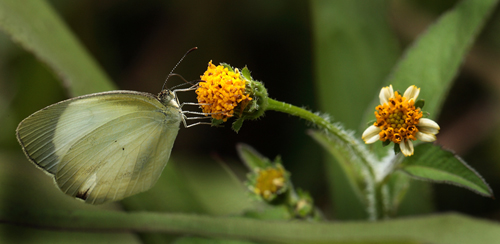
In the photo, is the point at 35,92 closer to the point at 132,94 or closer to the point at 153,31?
the point at 153,31

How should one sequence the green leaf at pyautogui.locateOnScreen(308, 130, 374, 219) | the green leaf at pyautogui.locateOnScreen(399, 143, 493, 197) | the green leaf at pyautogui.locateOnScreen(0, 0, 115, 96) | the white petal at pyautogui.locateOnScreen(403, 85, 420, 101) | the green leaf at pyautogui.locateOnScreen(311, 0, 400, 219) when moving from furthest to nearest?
the green leaf at pyautogui.locateOnScreen(311, 0, 400, 219)
the green leaf at pyautogui.locateOnScreen(0, 0, 115, 96)
the green leaf at pyautogui.locateOnScreen(308, 130, 374, 219)
the white petal at pyautogui.locateOnScreen(403, 85, 420, 101)
the green leaf at pyautogui.locateOnScreen(399, 143, 493, 197)

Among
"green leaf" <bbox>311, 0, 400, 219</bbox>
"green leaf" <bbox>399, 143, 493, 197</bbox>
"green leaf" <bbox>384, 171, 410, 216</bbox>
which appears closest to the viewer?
"green leaf" <bbox>399, 143, 493, 197</bbox>

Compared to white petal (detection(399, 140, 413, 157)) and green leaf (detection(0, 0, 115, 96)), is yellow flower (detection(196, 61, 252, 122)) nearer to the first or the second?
white petal (detection(399, 140, 413, 157))

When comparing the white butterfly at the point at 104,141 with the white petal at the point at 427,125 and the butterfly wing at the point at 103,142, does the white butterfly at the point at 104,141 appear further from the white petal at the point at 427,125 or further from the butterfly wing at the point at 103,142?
the white petal at the point at 427,125

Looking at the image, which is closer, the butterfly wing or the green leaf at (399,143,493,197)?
the green leaf at (399,143,493,197)

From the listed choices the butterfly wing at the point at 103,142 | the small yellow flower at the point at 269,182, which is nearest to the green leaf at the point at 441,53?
the small yellow flower at the point at 269,182

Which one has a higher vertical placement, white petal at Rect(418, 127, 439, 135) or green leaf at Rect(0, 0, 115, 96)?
green leaf at Rect(0, 0, 115, 96)

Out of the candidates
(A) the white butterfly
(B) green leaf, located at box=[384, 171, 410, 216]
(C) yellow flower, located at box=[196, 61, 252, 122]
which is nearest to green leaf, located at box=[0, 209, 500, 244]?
(A) the white butterfly

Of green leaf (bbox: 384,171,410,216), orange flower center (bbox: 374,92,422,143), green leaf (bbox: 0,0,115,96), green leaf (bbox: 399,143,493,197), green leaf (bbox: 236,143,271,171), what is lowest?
green leaf (bbox: 384,171,410,216)

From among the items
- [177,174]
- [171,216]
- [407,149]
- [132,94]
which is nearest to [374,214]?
[407,149]

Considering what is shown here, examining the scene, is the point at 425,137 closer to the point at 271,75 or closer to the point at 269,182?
the point at 269,182
